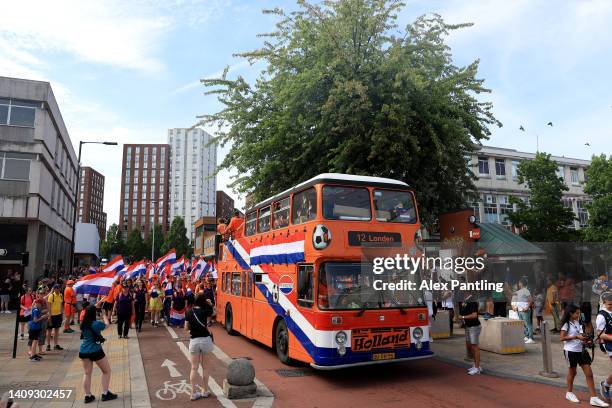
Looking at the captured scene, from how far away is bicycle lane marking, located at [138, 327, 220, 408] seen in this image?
310 inches

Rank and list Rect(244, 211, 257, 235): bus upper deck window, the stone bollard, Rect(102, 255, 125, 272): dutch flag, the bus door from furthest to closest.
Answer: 1. Rect(102, 255, 125, 272): dutch flag
2. Rect(244, 211, 257, 235): bus upper deck window
3. the bus door
4. the stone bollard

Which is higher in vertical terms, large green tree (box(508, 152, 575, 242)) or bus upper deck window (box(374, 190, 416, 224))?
large green tree (box(508, 152, 575, 242))

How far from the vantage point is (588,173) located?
3073cm

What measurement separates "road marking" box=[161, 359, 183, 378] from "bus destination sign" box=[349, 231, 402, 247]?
16.3ft

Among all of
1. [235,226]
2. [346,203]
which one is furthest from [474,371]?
[235,226]

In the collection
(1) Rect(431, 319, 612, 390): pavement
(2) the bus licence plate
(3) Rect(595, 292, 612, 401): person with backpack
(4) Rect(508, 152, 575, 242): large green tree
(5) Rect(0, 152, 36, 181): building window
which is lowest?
(1) Rect(431, 319, 612, 390): pavement

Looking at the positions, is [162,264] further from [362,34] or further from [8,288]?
[362,34]

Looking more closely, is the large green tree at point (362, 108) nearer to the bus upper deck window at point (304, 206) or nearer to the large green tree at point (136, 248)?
the bus upper deck window at point (304, 206)

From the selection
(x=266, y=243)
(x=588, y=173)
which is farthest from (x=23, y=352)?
(x=588, y=173)

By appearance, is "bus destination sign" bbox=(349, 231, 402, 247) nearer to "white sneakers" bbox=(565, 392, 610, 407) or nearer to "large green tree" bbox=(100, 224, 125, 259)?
"white sneakers" bbox=(565, 392, 610, 407)

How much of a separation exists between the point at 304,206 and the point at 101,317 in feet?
49.1

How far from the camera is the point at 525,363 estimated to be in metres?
10.5

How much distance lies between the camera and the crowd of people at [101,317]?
25.3 ft

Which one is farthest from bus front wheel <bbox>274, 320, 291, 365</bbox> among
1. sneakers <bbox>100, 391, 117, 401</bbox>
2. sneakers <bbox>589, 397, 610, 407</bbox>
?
sneakers <bbox>589, 397, 610, 407</bbox>
